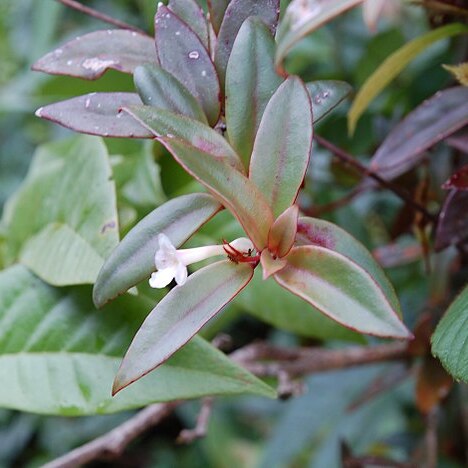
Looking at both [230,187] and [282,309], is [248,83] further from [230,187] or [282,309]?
[282,309]

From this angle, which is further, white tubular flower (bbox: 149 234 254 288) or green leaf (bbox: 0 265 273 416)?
green leaf (bbox: 0 265 273 416)

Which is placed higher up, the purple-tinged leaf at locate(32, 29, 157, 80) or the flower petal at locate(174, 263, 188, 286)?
the purple-tinged leaf at locate(32, 29, 157, 80)

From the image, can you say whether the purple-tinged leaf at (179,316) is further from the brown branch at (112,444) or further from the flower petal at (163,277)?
the brown branch at (112,444)

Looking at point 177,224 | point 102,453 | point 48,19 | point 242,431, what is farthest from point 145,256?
point 242,431

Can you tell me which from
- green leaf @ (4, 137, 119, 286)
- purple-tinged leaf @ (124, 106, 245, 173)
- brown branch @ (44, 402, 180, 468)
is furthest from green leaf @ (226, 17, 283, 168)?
brown branch @ (44, 402, 180, 468)

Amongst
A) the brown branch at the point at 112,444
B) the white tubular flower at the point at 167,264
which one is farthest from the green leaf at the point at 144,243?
the brown branch at the point at 112,444

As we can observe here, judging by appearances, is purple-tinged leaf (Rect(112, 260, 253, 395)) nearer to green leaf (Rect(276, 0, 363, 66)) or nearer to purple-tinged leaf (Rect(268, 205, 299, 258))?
purple-tinged leaf (Rect(268, 205, 299, 258))
